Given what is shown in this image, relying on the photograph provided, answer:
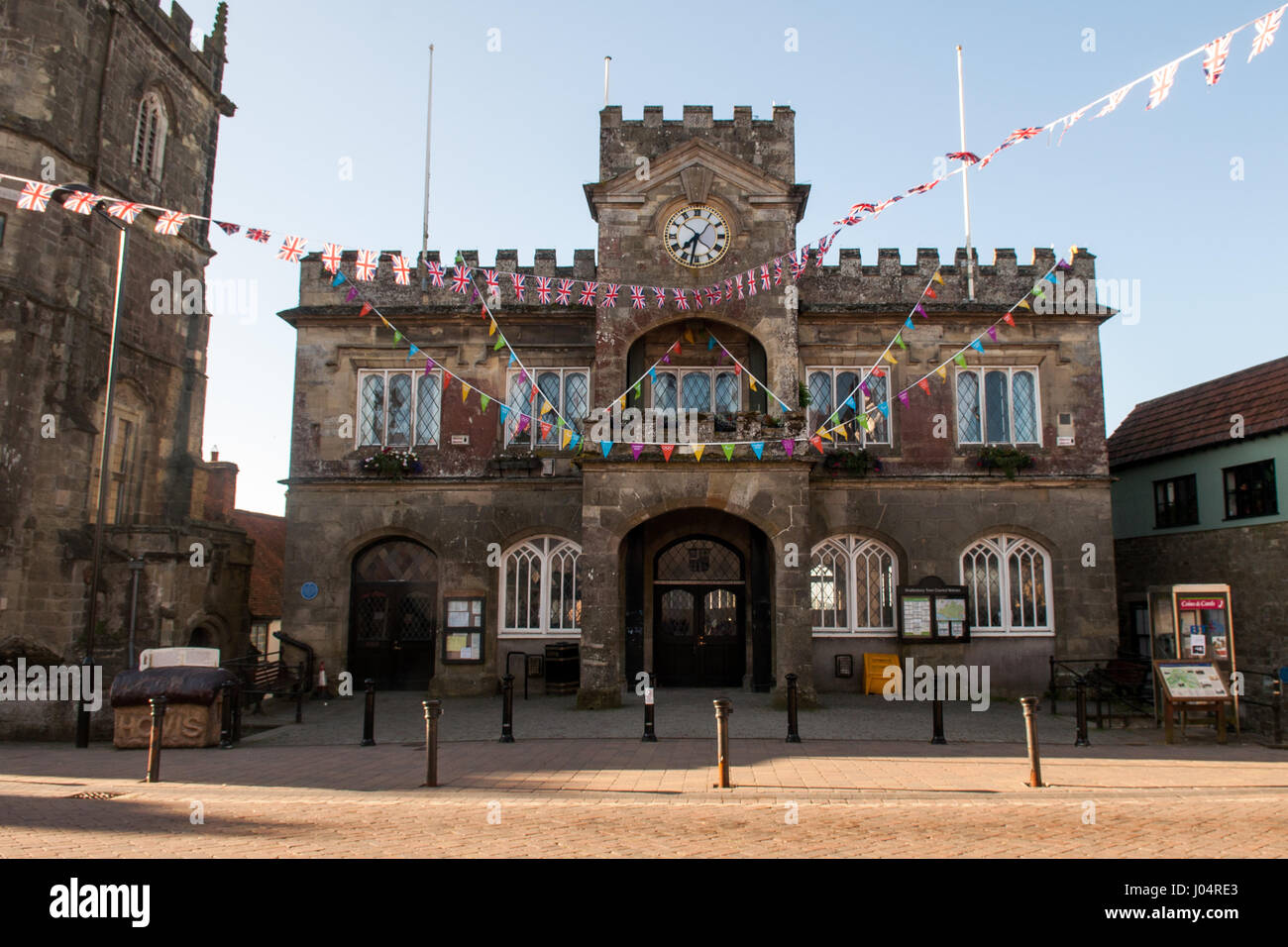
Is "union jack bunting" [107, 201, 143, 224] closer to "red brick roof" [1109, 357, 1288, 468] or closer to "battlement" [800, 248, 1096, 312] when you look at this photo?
"battlement" [800, 248, 1096, 312]

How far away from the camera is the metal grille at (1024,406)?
21.4m

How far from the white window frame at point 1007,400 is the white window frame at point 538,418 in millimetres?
8713

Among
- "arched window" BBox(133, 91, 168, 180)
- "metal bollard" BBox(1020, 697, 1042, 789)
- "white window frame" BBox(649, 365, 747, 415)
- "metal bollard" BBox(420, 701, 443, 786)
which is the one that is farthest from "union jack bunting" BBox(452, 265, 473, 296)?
"metal bollard" BBox(1020, 697, 1042, 789)

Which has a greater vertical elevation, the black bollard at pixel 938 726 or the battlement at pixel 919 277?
the battlement at pixel 919 277

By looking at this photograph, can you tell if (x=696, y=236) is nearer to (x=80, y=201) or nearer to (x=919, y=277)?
(x=919, y=277)

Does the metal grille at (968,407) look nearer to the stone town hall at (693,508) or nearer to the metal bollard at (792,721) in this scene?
the stone town hall at (693,508)

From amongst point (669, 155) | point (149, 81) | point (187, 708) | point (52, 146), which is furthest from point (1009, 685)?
point (149, 81)

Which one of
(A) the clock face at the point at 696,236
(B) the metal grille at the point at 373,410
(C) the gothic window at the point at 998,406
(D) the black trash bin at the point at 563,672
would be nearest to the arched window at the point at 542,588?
(D) the black trash bin at the point at 563,672

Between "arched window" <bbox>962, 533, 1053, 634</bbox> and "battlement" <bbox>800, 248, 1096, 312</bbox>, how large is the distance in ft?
19.3

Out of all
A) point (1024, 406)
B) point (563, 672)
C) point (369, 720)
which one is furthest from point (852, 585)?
point (369, 720)

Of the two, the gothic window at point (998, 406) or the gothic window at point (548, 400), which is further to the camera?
the gothic window at point (548, 400)

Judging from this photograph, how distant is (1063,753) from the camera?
522 inches

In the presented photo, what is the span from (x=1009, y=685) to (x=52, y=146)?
2411 centimetres

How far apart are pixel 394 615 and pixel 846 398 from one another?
38.5ft
